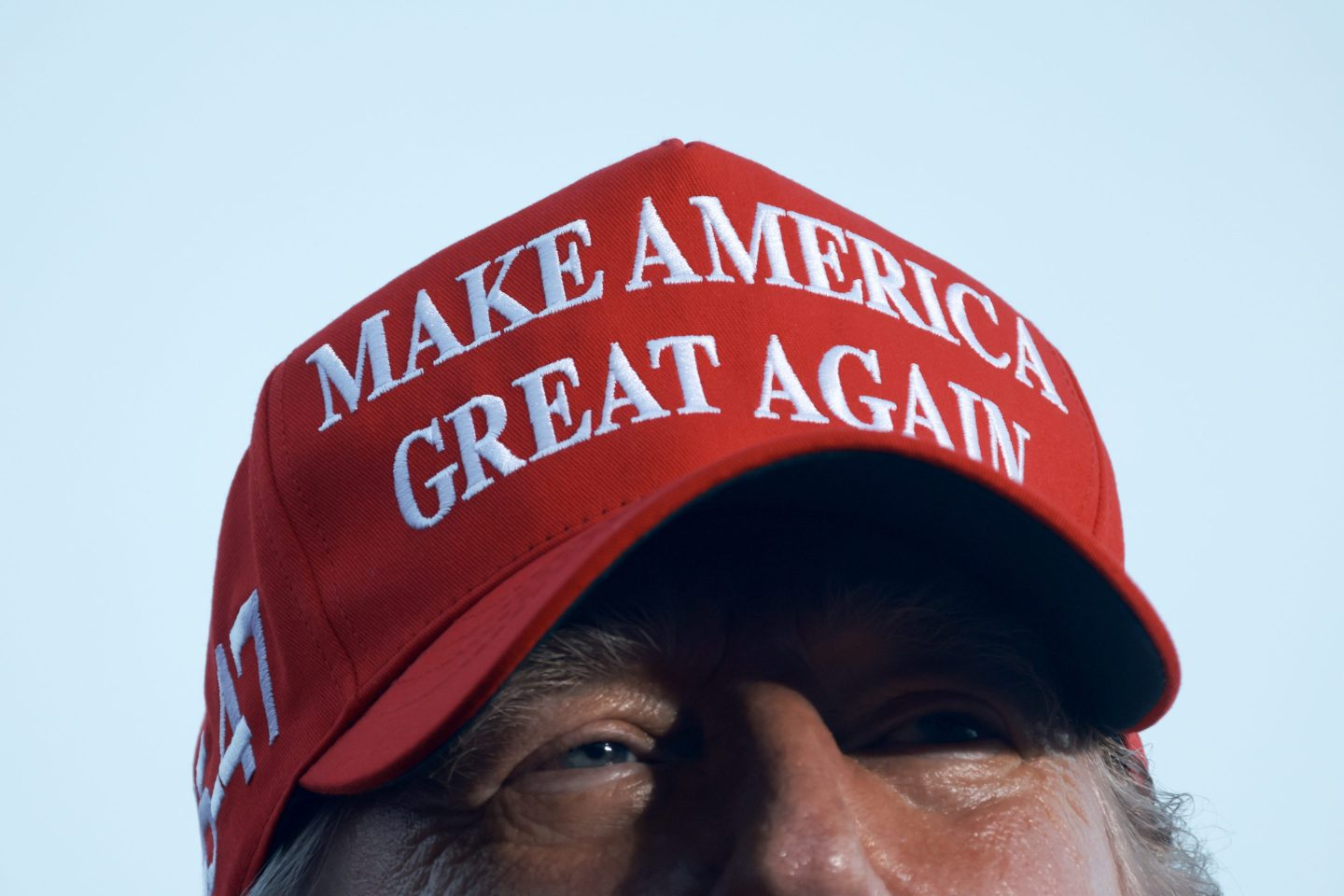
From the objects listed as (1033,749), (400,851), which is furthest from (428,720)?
(1033,749)

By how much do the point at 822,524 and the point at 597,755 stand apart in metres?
0.30

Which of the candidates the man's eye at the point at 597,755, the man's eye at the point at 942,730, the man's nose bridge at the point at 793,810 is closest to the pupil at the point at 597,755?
the man's eye at the point at 597,755

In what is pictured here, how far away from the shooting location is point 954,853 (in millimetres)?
1668

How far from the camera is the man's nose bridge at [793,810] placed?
1.53 m

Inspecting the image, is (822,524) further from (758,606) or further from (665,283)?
(665,283)

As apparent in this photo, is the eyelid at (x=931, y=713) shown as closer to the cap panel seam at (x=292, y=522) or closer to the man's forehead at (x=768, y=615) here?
the man's forehead at (x=768, y=615)

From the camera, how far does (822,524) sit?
175 centimetres

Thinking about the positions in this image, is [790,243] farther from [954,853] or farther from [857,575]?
[954,853]

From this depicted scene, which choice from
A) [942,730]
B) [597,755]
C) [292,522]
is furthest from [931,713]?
[292,522]

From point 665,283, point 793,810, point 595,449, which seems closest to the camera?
point 793,810

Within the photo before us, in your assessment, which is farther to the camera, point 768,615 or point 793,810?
point 768,615

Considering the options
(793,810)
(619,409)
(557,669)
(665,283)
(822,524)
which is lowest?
(793,810)

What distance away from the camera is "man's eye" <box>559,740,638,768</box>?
1725 millimetres

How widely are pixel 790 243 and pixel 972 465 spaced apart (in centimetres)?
40
